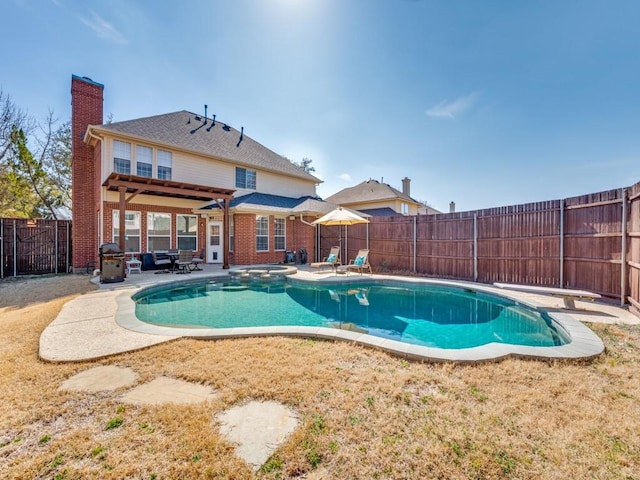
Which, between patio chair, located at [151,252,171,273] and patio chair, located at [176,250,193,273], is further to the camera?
patio chair, located at [151,252,171,273]

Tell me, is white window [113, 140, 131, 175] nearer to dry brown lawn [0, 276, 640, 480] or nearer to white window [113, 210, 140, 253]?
white window [113, 210, 140, 253]

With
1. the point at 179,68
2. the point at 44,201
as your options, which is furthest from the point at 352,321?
the point at 44,201

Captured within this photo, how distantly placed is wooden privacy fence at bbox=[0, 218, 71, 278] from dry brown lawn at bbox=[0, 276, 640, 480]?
12538 millimetres

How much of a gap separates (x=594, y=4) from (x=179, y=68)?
14090 millimetres

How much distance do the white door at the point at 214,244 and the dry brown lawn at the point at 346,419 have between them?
1212 centimetres

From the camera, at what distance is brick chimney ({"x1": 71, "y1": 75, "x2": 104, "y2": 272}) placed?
1323 centimetres

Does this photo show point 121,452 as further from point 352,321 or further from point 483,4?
point 483,4

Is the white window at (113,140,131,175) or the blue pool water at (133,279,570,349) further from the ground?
the white window at (113,140,131,175)

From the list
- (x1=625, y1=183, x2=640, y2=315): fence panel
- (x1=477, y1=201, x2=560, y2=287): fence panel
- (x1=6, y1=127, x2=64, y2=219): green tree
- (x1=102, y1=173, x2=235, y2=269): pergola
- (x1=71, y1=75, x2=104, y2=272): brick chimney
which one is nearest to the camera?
(x1=625, y1=183, x2=640, y2=315): fence panel

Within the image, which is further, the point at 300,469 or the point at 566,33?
the point at 566,33

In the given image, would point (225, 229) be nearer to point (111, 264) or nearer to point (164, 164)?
point (164, 164)

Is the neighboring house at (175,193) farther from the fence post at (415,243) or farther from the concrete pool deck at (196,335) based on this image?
the concrete pool deck at (196,335)

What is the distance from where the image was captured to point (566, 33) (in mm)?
8625

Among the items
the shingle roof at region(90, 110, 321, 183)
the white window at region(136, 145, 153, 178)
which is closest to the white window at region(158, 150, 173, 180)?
the white window at region(136, 145, 153, 178)
